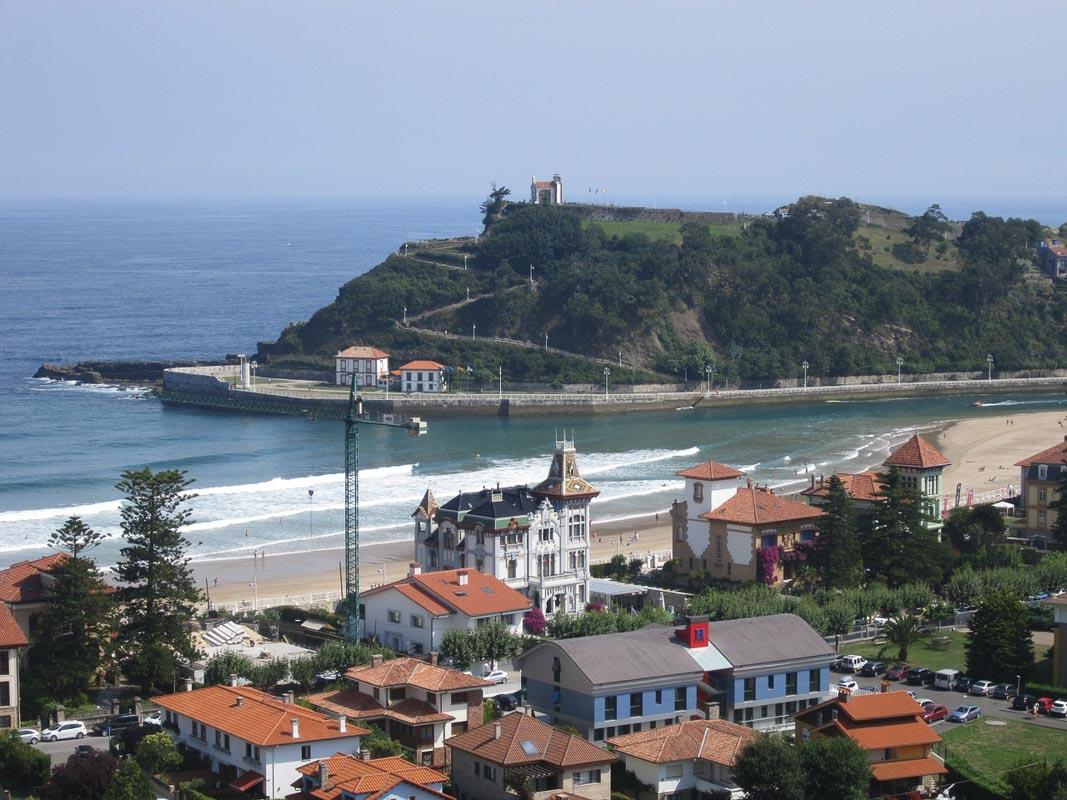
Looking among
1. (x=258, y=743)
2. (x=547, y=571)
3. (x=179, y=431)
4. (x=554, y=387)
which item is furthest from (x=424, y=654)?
(x=554, y=387)

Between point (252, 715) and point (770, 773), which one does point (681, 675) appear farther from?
point (252, 715)

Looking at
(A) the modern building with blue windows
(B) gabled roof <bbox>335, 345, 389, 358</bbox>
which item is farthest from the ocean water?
(A) the modern building with blue windows

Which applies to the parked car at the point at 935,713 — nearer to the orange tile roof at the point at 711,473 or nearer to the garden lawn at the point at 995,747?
the garden lawn at the point at 995,747

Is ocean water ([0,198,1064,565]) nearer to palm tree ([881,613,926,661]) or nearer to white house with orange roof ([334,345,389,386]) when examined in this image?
white house with orange roof ([334,345,389,386])

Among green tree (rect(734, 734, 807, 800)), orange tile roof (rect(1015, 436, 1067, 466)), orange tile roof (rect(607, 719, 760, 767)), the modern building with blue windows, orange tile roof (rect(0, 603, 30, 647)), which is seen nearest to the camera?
green tree (rect(734, 734, 807, 800))

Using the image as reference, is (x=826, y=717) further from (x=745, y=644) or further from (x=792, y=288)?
(x=792, y=288)

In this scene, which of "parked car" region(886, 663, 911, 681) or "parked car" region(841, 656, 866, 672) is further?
"parked car" region(841, 656, 866, 672)

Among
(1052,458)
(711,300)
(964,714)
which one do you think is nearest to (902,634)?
(964,714)
